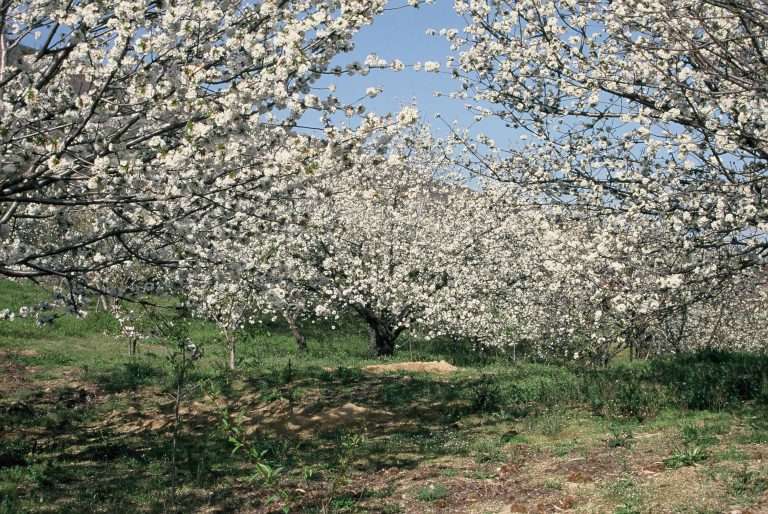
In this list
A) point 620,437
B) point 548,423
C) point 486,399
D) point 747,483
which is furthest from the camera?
point 486,399

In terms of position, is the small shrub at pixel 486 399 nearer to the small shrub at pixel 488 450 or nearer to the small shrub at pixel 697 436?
the small shrub at pixel 488 450

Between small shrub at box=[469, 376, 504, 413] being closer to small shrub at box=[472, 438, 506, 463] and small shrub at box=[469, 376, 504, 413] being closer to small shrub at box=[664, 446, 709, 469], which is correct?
small shrub at box=[472, 438, 506, 463]

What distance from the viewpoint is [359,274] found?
21.9 m

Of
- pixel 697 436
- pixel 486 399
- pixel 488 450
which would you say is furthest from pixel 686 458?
pixel 486 399

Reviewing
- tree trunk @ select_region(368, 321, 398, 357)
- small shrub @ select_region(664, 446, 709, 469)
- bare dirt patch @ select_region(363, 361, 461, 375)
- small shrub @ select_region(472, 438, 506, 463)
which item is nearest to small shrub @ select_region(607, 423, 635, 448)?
small shrub @ select_region(664, 446, 709, 469)

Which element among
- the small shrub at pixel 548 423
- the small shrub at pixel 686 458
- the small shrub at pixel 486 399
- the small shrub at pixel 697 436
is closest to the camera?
the small shrub at pixel 686 458

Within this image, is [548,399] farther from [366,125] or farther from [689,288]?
[366,125]

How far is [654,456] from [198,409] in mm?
7748

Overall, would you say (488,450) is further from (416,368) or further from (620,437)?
(416,368)

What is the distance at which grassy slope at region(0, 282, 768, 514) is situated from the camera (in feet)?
24.8

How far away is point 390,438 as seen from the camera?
35.8ft

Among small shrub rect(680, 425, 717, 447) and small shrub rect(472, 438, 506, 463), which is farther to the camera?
small shrub rect(472, 438, 506, 463)

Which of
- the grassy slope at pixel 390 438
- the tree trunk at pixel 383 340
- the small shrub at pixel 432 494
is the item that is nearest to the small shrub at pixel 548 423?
the grassy slope at pixel 390 438

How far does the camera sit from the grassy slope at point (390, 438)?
7.57m
